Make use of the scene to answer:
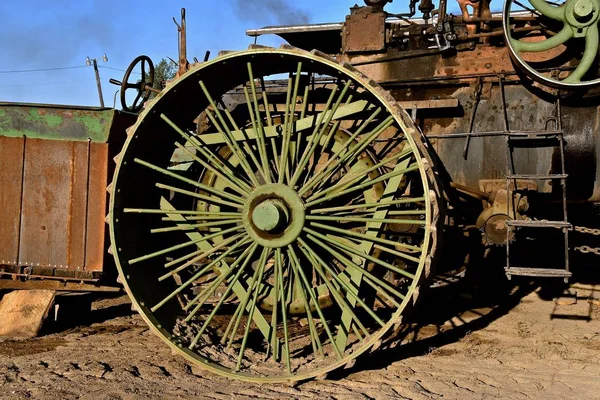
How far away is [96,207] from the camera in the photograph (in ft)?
21.6

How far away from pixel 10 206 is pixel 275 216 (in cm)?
295

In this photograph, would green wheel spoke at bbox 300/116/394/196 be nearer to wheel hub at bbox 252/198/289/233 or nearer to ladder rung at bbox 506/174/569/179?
wheel hub at bbox 252/198/289/233

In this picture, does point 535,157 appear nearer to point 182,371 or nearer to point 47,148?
point 182,371

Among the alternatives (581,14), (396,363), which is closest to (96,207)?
(396,363)

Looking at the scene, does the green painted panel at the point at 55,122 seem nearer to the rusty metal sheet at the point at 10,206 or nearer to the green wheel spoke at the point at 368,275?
the rusty metal sheet at the point at 10,206

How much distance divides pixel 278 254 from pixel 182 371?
1.27 metres

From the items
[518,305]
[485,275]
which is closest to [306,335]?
[518,305]

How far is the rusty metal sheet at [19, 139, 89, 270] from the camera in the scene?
21.6ft

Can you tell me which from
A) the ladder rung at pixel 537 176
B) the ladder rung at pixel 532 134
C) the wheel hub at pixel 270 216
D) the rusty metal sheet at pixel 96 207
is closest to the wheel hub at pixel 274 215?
the wheel hub at pixel 270 216

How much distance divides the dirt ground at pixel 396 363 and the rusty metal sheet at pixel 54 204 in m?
0.84

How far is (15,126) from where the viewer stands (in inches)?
264

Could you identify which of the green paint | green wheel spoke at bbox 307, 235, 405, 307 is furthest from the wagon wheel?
the green paint

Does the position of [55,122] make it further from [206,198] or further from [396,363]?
[396,363]

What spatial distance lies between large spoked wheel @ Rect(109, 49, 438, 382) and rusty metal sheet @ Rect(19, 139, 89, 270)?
78 cm
